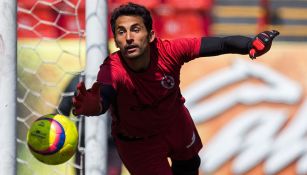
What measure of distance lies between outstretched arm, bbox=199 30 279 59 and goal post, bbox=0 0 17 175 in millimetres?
944

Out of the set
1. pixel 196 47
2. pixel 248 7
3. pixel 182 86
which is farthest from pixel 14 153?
pixel 248 7

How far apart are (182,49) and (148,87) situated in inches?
10.7

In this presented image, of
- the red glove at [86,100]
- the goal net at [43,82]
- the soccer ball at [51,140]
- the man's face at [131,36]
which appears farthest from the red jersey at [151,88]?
the goal net at [43,82]

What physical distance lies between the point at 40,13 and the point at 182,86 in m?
1.69

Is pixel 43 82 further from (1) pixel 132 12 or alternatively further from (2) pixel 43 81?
(1) pixel 132 12

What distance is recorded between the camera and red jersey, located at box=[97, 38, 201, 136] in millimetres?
4254

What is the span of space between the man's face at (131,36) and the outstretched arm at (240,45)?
0.31m

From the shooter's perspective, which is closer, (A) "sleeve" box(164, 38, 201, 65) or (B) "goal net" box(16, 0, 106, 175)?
(A) "sleeve" box(164, 38, 201, 65)

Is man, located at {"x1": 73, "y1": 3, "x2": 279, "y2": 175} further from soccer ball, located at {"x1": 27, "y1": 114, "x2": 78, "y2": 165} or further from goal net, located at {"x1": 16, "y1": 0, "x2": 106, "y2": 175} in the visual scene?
goal net, located at {"x1": 16, "y1": 0, "x2": 106, "y2": 175}

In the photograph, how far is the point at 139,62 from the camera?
426cm

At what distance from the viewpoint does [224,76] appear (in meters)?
6.64

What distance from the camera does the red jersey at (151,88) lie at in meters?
4.25

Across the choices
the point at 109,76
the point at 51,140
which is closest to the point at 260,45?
the point at 109,76

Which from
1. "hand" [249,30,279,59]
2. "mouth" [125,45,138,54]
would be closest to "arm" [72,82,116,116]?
"mouth" [125,45,138,54]
